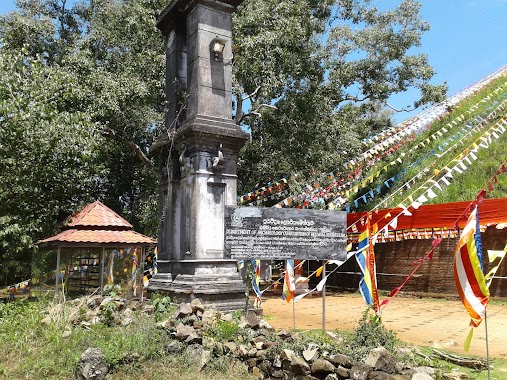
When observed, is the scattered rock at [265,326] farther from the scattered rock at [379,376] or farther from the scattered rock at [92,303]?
the scattered rock at [92,303]

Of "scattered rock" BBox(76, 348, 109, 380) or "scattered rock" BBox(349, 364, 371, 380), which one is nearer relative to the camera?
"scattered rock" BBox(349, 364, 371, 380)

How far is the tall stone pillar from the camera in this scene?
10281 mm

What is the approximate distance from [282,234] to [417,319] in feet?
19.7

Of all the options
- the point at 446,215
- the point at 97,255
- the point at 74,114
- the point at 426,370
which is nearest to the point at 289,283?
the point at 426,370

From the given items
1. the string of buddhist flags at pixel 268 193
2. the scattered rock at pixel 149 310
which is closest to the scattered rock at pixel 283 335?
the scattered rock at pixel 149 310

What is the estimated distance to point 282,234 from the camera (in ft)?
26.5

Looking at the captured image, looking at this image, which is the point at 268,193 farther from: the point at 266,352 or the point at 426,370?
the point at 426,370

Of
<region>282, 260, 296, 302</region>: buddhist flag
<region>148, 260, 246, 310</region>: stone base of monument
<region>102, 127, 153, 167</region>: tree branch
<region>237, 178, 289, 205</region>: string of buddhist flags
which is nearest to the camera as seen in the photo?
<region>282, 260, 296, 302</region>: buddhist flag

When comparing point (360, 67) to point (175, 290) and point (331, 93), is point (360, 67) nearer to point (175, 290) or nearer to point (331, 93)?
point (331, 93)

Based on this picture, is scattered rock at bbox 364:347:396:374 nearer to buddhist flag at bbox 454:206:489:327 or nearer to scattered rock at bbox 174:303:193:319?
buddhist flag at bbox 454:206:489:327

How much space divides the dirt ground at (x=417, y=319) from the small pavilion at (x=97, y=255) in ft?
12.7

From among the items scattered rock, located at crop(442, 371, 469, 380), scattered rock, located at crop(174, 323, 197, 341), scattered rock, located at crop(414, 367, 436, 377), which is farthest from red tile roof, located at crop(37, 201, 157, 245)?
scattered rock, located at crop(442, 371, 469, 380)

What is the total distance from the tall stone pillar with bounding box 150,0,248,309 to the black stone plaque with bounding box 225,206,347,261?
243cm

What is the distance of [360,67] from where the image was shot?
23781 mm
